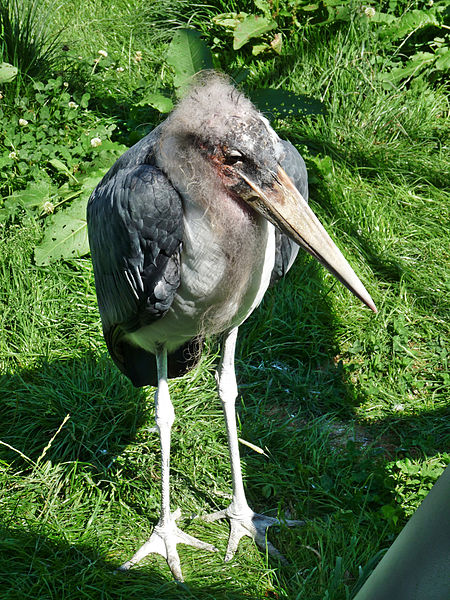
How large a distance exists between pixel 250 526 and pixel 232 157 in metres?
1.54

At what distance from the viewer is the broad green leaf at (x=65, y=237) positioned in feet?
13.2

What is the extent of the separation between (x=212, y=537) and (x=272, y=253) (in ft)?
3.98

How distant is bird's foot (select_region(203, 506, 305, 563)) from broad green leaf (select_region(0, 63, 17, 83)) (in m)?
2.95

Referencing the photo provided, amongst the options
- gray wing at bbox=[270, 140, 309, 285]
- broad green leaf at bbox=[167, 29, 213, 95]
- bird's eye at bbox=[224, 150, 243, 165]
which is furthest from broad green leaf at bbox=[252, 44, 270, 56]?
bird's eye at bbox=[224, 150, 243, 165]

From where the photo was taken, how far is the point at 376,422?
3455mm

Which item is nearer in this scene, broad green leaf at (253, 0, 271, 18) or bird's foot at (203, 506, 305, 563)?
bird's foot at (203, 506, 305, 563)

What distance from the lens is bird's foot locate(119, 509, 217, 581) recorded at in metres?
2.88

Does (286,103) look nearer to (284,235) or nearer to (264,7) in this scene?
(264,7)

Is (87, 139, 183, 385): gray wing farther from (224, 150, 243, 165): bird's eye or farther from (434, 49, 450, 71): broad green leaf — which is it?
(434, 49, 450, 71): broad green leaf

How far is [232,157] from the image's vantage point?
2.18 metres

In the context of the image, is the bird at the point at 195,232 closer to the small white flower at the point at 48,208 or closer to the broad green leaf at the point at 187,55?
the small white flower at the point at 48,208

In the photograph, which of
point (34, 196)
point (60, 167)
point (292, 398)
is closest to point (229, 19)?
point (60, 167)

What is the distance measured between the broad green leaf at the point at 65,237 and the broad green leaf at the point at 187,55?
35.5 inches

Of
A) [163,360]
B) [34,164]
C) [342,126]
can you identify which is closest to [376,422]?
[163,360]
